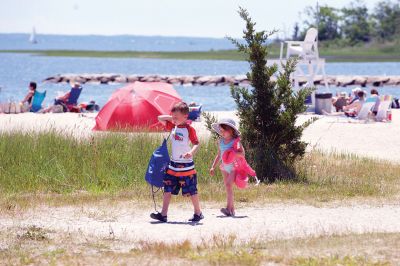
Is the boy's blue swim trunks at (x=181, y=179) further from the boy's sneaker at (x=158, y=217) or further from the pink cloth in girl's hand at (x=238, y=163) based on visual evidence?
the pink cloth in girl's hand at (x=238, y=163)

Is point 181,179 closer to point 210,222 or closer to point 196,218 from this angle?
point 196,218

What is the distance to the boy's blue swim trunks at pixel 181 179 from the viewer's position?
10.2m

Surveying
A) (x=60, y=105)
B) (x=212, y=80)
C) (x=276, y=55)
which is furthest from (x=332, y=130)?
(x=276, y=55)

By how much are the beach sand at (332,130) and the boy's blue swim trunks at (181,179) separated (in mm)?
6049

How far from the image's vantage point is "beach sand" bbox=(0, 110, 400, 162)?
18031mm

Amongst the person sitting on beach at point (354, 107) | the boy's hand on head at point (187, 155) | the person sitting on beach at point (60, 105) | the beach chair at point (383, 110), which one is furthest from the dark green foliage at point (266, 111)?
the person sitting on beach at point (60, 105)

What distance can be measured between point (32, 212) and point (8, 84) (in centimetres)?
4610

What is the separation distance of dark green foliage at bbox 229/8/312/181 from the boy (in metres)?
3.66

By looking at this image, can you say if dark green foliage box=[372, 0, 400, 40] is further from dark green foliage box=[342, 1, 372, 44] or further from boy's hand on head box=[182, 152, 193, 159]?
boy's hand on head box=[182, 152, 193, 159]

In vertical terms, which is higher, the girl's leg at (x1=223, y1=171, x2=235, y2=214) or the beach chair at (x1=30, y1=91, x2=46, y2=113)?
the girl's leg at (x1=223, y1=171, x2=235, y2=214)

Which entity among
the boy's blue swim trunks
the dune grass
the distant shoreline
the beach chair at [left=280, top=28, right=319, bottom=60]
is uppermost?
the beach chair at [left=280, top=28, right=319, bottom=60]

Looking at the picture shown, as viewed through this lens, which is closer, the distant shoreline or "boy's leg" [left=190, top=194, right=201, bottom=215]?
"boy's leg" [left=190, top=194, right=201, bottom=215]

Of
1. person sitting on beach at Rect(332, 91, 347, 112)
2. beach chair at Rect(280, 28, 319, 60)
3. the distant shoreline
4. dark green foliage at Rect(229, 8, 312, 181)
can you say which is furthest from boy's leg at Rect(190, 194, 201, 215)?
the distant shoreline

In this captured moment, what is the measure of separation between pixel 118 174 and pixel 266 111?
2.54 m
